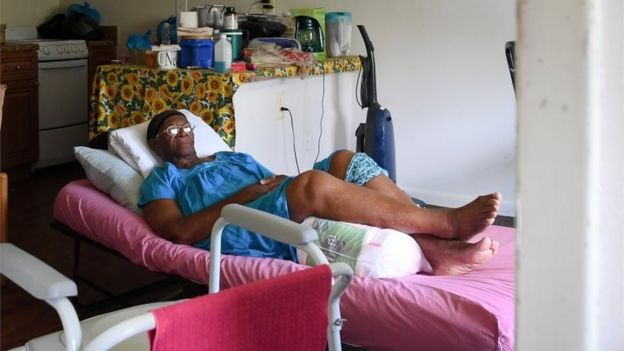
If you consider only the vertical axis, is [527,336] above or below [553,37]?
below

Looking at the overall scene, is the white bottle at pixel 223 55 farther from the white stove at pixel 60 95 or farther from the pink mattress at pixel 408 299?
the white stove at pixel 60 95

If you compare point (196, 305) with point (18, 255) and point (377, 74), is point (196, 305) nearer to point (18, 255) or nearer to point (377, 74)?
point (18, 255)

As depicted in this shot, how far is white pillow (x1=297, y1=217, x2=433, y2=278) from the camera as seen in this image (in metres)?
2.15

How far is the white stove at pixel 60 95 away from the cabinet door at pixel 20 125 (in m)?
0.10

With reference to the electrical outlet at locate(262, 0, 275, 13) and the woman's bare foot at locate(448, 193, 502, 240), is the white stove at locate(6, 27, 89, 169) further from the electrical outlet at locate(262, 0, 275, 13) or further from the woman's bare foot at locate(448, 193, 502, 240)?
the woman's bare foot at locate(448, 193, 502, 240)

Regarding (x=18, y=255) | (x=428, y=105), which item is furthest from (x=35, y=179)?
(x=18, y=255)

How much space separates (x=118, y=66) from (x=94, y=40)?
187 centimetres

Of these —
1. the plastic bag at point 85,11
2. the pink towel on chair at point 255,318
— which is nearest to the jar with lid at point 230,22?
the plastic bag at point 85,11

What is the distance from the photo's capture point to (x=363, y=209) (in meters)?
2.35

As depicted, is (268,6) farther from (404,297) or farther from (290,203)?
(404,297)

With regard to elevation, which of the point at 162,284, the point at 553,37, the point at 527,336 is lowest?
the point at 162,284

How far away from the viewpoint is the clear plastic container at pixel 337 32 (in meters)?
4.35

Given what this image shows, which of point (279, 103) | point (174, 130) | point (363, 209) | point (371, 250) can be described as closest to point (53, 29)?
point (279, 103)

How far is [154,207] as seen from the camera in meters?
2.55
